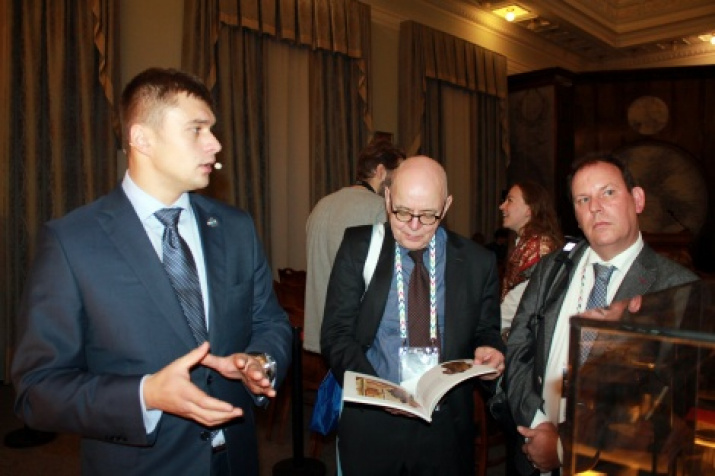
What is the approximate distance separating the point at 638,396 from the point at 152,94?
4.38 feet

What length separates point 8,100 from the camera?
4582mm

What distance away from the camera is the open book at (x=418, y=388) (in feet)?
4.72

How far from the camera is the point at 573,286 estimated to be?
1.85 metres

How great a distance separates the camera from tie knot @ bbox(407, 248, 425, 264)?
1857 millimetres

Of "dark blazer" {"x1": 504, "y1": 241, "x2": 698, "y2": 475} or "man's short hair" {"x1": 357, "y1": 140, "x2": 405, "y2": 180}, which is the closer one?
"dark blazer" {"x1": 504, "y1": 241, "x2": 698, "y2": 475}

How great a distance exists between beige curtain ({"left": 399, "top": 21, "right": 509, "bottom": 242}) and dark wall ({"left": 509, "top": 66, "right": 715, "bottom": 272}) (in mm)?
697

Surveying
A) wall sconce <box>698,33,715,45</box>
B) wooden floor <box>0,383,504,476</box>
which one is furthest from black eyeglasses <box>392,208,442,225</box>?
wall sconce <box>698,33,715,45</box>

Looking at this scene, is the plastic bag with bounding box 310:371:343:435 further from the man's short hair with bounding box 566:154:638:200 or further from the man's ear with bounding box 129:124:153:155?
the man's short hair with bounding box 566:154:638:200

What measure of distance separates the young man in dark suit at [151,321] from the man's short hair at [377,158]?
180 centimetres

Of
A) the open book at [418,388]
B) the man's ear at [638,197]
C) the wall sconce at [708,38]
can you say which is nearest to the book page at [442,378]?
the open book at [418,388]

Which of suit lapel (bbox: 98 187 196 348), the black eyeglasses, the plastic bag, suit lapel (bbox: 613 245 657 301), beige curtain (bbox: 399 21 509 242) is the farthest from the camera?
beige curtain (bbox: 399 21 509 242)

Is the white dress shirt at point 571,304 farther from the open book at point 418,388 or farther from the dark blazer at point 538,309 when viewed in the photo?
the open book at point 418,388

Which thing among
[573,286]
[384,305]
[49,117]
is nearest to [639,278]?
[573,286]

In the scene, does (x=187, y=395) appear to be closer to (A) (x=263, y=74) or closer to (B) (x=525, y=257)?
(B) (x=525, y=257)
